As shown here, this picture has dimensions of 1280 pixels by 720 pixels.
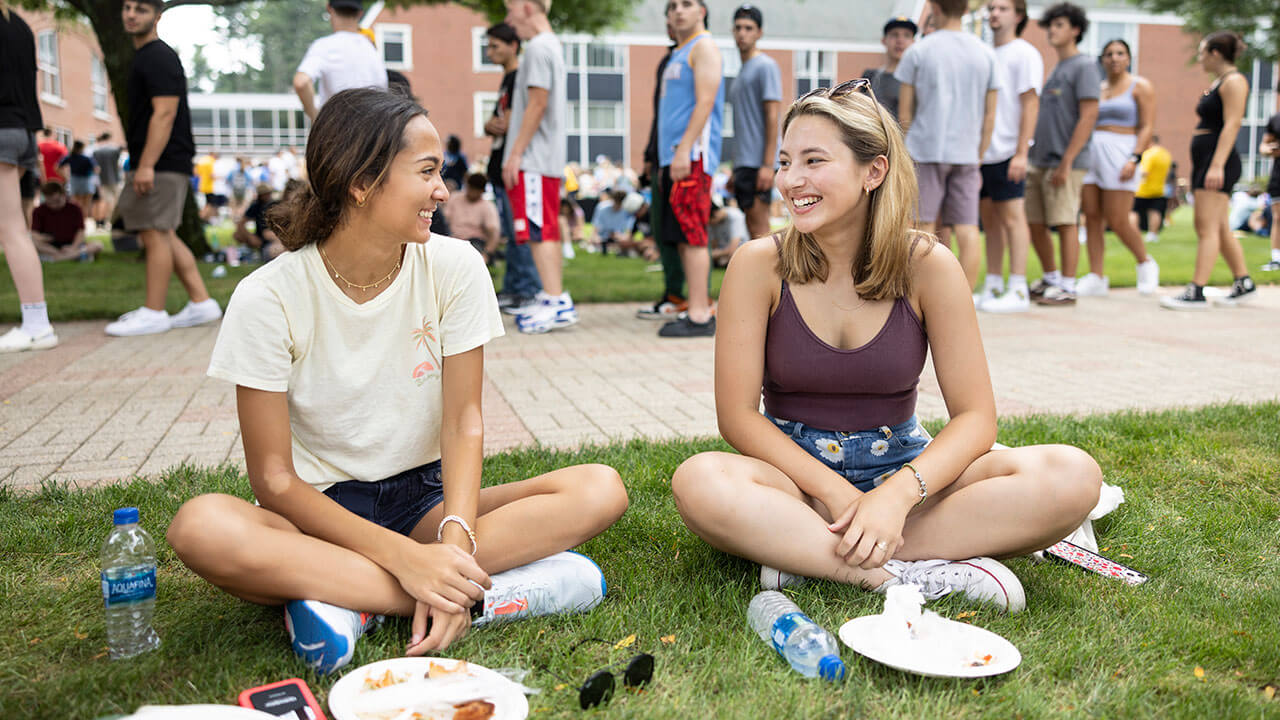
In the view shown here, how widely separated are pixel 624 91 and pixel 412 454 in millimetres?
43455

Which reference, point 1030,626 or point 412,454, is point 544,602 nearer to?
point 412,454

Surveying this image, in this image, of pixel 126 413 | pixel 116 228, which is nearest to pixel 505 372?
pixel 126 413

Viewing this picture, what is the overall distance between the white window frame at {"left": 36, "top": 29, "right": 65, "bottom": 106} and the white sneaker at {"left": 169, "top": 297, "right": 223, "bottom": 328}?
27188mm

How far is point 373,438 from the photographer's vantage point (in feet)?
7.89

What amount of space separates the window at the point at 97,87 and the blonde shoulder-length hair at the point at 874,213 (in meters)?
39.7

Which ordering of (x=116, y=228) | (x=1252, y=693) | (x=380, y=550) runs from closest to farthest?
(x=1252, y=693), (x=380, y=550), (x=116, y=228)

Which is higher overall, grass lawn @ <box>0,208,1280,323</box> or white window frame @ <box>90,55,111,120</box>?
white window frame @ <box>90,55,111,120</box>

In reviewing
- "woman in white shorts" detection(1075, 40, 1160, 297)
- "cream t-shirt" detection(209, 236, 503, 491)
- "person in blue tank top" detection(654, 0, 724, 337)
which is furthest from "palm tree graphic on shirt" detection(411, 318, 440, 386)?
"woman in white shorts" detection(1075, 40, 1160, 297)

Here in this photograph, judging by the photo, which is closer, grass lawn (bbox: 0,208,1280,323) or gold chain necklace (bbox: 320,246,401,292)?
gold chain necklace (bbox: 320,246,401,292)

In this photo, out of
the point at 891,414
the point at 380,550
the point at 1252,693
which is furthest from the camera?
the point at 891,414

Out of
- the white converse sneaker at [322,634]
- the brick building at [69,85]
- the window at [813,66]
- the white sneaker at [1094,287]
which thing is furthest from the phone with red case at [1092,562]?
the window at [813,66]

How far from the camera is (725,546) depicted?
2523 mm

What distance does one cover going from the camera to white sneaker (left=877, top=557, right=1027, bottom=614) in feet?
7.79

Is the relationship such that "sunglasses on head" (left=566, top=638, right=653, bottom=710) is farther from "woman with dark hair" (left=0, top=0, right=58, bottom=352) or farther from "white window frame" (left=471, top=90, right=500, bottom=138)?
"white window frame" (left=471, top=90, right=500, bottom=138)
